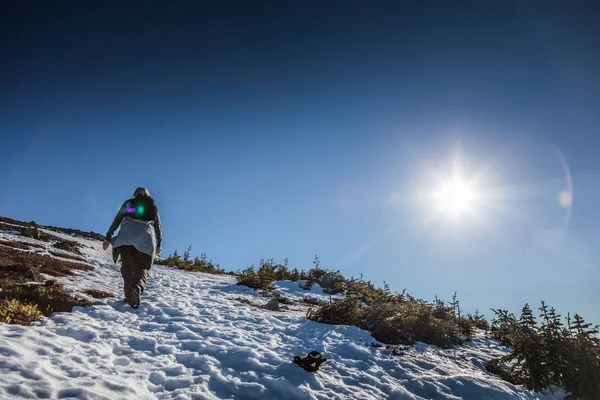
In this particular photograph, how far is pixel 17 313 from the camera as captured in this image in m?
4.92

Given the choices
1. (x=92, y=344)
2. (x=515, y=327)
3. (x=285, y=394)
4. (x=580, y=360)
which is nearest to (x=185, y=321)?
(x=92, y=344)

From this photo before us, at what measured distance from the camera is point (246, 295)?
10.8 meters

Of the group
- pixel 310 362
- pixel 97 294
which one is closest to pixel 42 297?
pixel 97 294

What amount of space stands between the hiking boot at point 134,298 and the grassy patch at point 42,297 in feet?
2.90

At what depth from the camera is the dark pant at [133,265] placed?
763 cm

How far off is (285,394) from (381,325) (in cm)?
362

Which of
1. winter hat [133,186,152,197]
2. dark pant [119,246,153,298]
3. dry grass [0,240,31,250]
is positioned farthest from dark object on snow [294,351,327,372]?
dry grass [0,240,31,250]

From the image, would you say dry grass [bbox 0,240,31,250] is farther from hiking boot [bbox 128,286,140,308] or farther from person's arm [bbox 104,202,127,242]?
hiking boot [bbox 128,286,140,308]

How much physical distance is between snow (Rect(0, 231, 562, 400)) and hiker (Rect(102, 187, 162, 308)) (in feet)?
1.73

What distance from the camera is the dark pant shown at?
763 centimetres

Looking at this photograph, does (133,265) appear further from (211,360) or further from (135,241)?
(211,360)

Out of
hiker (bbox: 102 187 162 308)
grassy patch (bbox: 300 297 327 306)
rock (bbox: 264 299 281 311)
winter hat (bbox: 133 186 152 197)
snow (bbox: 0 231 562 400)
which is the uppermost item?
winter hat (bbox: 133 186 152 197)

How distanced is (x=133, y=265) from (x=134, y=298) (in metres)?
0.81

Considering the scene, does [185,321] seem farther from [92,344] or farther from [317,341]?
[317,341]
